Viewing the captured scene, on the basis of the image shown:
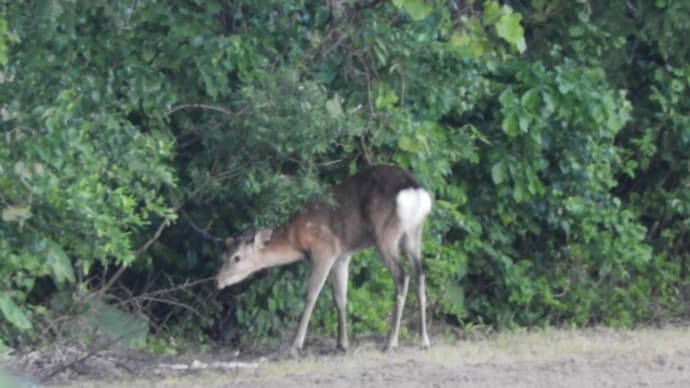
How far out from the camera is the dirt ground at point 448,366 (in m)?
7.54

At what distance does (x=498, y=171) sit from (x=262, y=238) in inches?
109

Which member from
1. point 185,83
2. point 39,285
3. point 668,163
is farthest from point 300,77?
point 668,163

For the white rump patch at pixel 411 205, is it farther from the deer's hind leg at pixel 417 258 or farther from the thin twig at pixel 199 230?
the thin twig at pixel 199 230

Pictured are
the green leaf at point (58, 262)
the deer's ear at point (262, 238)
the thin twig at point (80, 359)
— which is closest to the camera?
the thin twig at point (80, 359)

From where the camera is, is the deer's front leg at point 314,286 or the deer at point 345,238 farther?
the deer's front leg at point 314,286

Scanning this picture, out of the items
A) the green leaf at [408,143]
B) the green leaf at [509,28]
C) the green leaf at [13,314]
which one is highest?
the green leaf at [408,143]

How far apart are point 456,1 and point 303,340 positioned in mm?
3023

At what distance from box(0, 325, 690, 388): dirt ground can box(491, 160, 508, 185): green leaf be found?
62.0 inches

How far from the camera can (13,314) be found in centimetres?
941

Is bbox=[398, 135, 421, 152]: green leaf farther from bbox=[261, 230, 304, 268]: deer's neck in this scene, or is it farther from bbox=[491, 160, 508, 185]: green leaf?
bbox=[491, 160, 508, 185]: green leaf

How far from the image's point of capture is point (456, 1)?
10461 mm

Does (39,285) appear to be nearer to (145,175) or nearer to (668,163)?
(145,175)

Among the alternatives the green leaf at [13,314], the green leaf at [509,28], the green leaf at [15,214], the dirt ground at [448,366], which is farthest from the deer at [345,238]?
the green leaf at [509,28]

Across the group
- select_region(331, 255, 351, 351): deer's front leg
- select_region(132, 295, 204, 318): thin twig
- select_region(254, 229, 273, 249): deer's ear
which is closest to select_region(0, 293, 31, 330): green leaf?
select_region(132, 295, 204, 318): thin twig
